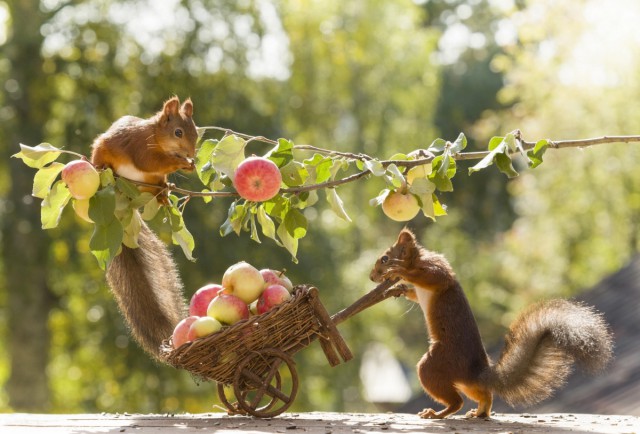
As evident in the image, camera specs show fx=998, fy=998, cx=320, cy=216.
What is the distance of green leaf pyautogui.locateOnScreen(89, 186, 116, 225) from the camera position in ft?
8.20

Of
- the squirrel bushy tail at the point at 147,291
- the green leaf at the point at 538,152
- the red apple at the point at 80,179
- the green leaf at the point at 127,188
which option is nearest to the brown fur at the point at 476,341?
the green leaf at the point at 538,152

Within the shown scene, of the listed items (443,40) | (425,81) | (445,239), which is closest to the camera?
(425,81)

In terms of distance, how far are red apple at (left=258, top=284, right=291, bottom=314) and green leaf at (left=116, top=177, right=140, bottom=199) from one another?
0.43 metres

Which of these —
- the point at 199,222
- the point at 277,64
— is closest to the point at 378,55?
the point at 277,64

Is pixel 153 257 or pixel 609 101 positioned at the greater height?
pixel 609 101

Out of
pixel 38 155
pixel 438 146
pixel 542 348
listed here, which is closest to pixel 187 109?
pixel 38 155

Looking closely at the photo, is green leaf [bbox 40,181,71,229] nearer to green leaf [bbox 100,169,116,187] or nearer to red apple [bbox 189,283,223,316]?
green leaf [bbox 100,169,116,187]

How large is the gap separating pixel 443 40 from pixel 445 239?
18.2 feet

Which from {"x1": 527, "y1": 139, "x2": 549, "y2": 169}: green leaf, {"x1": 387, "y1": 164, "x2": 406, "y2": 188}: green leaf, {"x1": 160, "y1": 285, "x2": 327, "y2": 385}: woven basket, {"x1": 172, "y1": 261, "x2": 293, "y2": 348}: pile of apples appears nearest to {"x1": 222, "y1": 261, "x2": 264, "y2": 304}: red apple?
{"x1": 172, "y1": 261, "x2": 293, "y2": 348}: pile of apples

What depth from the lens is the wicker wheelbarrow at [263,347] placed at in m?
2.56

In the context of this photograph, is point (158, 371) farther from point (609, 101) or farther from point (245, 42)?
point (609, 101)

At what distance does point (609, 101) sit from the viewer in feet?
45.5

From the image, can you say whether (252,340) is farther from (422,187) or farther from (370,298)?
(422,187)

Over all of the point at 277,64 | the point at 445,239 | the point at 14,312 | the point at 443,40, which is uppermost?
the point at 443,40
